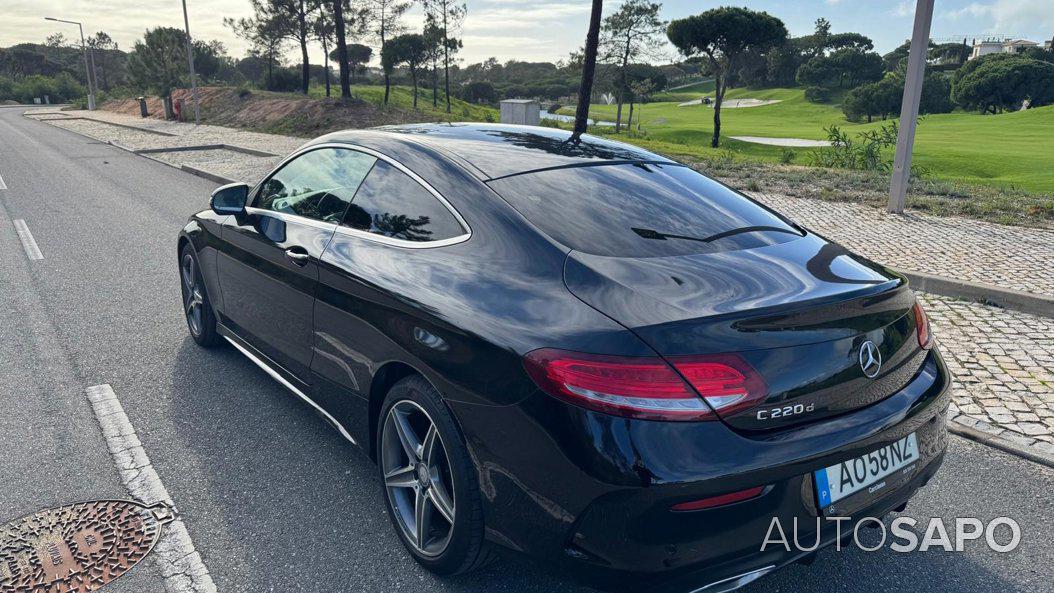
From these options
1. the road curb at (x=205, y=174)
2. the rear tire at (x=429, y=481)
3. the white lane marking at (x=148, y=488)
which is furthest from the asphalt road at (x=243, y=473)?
the road curb at (x=205, y=174)

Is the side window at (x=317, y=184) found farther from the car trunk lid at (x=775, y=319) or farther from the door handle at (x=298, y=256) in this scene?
the car trunk lid at (x=775, y=319)

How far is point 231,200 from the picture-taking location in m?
4.14

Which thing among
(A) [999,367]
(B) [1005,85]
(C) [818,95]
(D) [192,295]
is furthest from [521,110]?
(C) [818,95]

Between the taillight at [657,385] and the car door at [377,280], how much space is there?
613 millimetres

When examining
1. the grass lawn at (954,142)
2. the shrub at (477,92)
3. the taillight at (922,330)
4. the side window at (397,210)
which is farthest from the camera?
the shrub at (477,92)

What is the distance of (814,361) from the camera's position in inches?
84.7

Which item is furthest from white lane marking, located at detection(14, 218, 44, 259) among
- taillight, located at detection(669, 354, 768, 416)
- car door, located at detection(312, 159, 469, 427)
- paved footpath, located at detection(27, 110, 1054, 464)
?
paved footpath, located at detection(27, 110, 1054, 464)

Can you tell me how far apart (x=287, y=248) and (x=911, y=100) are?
8.91 m

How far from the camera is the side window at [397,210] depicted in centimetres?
287

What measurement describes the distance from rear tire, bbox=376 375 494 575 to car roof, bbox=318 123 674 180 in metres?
0.97

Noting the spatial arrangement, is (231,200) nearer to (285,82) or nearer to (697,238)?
(697,238)

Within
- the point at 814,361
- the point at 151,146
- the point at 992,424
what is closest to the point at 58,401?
the point at 814,361

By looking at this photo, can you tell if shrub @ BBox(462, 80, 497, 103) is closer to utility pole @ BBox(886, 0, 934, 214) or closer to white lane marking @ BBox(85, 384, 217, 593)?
utility pole @ BBox(886, 0, 934, 214)

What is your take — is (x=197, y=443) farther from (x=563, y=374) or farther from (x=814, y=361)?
(x=814, y=361)
